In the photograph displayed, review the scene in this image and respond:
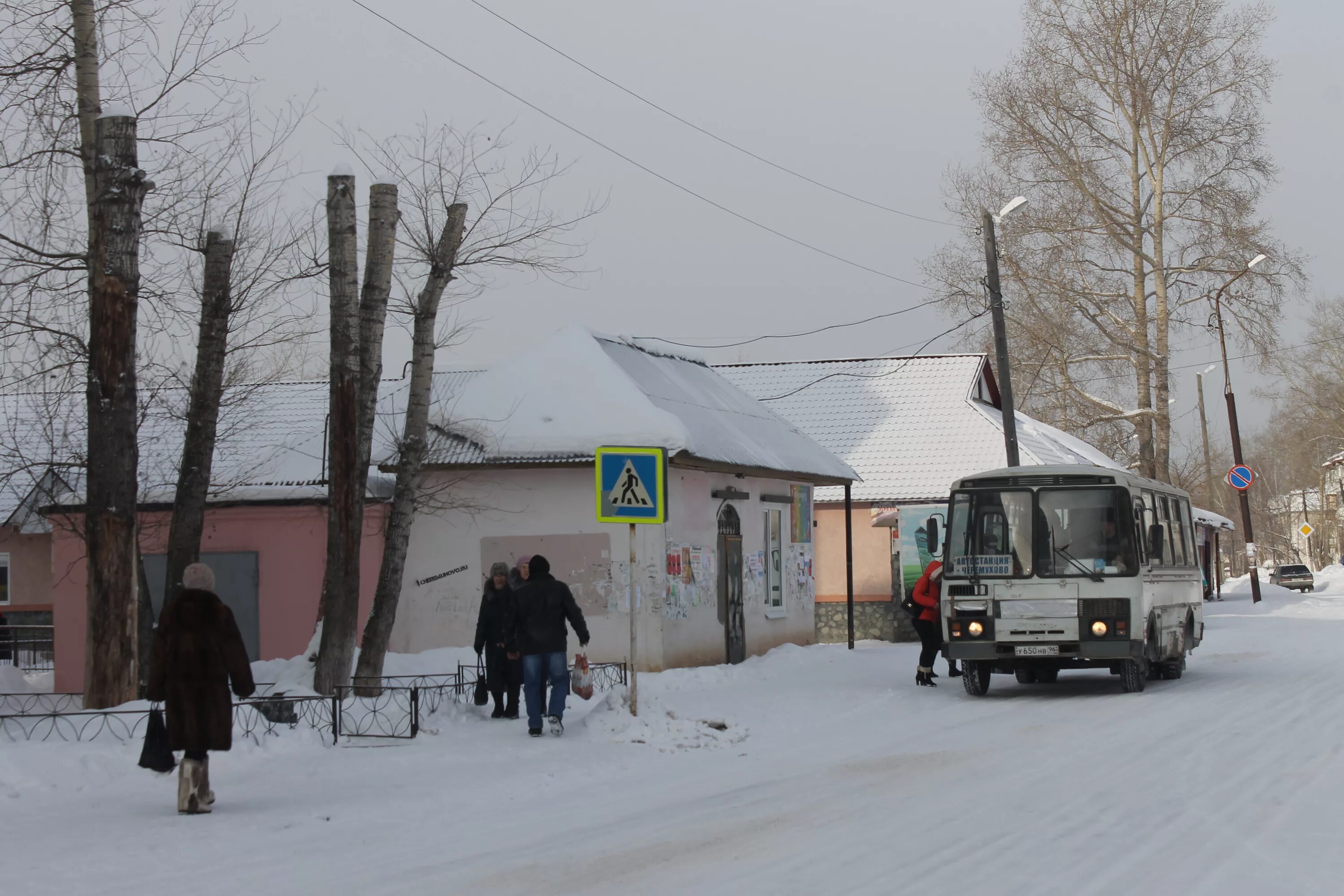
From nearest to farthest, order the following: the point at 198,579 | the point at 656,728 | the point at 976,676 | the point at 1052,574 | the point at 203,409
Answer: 1. the point at 198,579
2. the point at 656,728
3. the point at 203,409
4. the point at 1052,574
5. the point at 976,676

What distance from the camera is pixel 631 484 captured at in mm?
14211

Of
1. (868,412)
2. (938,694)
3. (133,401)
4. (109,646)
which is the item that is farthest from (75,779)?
(868,412)

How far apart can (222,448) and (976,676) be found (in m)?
14.1

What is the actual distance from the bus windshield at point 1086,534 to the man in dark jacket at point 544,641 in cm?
667

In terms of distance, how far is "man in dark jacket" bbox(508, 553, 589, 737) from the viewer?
13656 millimetres

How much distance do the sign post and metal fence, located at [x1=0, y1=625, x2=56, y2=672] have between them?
15416mm

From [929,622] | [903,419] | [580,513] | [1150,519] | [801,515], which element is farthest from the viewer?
[903,419]

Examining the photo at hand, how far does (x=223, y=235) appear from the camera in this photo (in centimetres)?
1602

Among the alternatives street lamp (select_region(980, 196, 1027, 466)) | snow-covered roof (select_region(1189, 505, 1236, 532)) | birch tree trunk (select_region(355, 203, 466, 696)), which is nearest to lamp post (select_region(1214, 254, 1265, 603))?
snow-covered roof (select_region(1189, 505, 1236, 532))

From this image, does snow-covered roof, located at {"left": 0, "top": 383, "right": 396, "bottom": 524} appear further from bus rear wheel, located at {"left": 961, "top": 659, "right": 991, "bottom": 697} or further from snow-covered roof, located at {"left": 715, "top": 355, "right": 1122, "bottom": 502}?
snow-covered roof, located at {"left": 715, "top": 355, "right": 1122, "bottom": 502}

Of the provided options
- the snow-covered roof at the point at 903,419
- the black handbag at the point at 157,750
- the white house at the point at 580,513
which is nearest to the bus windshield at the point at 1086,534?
the white house at the point at 580,513

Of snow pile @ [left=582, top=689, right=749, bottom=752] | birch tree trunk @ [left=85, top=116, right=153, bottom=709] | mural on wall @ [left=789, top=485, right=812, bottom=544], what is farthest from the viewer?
mural on wall @ [left=789, top=485, right=812, bottom=544]

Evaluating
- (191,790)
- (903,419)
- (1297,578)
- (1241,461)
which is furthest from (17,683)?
(1297,578)

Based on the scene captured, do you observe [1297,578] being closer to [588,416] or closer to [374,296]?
[588,416]
